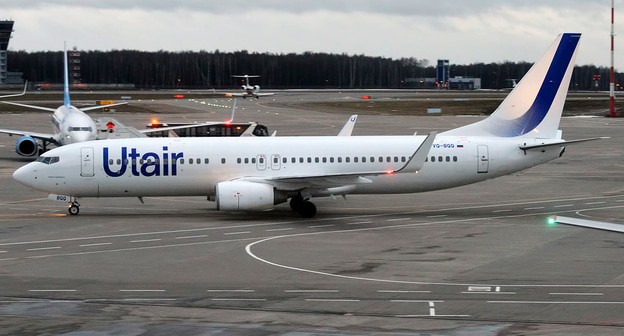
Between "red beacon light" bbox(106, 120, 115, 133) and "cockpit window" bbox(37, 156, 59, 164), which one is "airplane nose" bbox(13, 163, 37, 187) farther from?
"red beacon light" bbox(106, 120, 115, 133)

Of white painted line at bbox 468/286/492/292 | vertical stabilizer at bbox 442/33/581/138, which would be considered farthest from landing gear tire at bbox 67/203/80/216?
white painted line at bbox 468/286/492/292

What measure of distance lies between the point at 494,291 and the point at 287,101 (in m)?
148

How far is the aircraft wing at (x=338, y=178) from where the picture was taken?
138 ft

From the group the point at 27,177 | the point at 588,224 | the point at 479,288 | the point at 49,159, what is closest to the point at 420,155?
the point at 479,288

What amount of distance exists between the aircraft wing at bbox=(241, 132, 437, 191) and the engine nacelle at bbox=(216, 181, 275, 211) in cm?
86

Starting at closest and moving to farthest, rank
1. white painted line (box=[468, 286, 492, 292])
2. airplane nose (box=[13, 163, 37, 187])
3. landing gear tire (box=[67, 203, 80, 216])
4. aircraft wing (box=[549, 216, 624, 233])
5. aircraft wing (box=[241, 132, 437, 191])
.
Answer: aircraft wing (box=[549, 216, 624, 233])
white painted line (box=[468, 286, 492, 292])
aircraft wing (box=[241, 132, 437, 191])
airplane nose (box=[13, 163, 37, 187])
landing gear tire (box=[67, 203, 80, 216])

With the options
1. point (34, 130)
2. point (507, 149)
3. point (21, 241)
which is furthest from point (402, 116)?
point (21, 241)

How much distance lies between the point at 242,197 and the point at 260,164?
259cm

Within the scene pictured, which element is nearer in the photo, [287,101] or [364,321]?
[364,321]

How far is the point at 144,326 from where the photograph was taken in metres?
24.2

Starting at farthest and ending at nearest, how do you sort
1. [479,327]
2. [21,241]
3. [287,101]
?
[287,101] → [21,241] → [479,327]

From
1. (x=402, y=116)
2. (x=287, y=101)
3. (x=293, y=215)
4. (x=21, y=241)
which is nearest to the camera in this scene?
(x=21, y=241)

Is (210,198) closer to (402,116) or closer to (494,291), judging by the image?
(494,291)

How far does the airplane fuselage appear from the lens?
44.4 m
